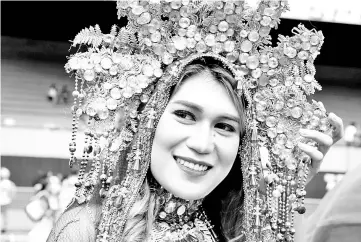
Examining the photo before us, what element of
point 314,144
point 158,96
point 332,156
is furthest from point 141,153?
point 332,156

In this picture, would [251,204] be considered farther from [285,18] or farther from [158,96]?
[285,18]

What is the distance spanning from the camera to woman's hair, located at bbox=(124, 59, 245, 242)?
137cm

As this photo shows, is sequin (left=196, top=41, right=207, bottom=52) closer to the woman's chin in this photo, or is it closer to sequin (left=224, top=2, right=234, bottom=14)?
sequin (left=224, top=2, right=234, bottom=14)

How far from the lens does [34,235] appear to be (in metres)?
3.02

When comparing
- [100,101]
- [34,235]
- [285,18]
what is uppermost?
[285,18]

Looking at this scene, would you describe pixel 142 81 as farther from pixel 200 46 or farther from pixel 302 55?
pixel 302 55

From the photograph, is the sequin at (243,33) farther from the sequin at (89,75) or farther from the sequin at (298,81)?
the sequin at (89,75)

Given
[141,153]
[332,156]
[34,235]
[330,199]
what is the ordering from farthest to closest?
1. [332,156]
2. [34,235]
3. [330,199]
4. [141,153]

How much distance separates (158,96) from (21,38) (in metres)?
2.07

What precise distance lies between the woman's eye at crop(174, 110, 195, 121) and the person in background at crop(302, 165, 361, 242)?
651 millimetres

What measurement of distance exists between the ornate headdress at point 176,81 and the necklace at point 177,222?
0.10 m

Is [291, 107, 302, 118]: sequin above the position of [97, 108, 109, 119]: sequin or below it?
above

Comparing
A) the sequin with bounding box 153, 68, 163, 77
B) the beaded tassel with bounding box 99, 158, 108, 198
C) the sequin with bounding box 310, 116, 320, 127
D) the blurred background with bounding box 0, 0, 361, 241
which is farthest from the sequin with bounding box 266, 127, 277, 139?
the blurred background with bounding box 0, 0, 361, 241

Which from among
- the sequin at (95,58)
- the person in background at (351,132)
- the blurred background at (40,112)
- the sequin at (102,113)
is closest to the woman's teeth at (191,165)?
the sequin at (102,113)
